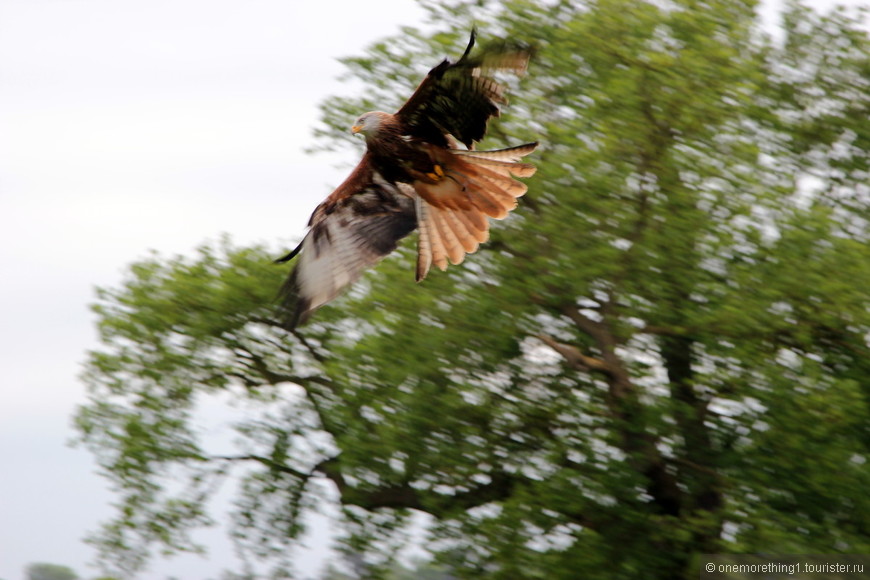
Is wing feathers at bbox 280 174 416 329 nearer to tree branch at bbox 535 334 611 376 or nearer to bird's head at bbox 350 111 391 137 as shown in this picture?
bird's head at bbox 350 111 391 137

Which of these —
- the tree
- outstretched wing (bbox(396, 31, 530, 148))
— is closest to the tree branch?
the tree

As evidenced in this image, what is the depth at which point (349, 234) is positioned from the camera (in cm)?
1012

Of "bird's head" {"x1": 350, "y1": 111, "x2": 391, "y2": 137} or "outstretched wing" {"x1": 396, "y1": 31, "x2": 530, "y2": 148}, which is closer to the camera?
"outstretched wing" {"x1": 396, "y1": 31, "x2": 530, "y2": 148}

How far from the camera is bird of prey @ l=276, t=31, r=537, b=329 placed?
28.5ft

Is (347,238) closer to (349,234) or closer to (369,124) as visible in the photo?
(349,234)

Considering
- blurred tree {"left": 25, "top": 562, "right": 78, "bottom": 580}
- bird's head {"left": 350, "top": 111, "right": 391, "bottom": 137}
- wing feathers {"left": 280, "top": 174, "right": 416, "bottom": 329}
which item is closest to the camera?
bird's head {"left": 350, "top": 111, "right": 391, "bottom": 137}

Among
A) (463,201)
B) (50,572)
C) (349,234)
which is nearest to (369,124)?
(463,201)

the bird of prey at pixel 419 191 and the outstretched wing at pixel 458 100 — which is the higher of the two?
the outstretched wing at pixel 458 100

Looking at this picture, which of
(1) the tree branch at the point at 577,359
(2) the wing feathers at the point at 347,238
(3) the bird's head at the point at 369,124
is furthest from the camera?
(1) the tree branch at the point at 577,359

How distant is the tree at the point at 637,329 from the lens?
10.4 m

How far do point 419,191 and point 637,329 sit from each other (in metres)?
2.96

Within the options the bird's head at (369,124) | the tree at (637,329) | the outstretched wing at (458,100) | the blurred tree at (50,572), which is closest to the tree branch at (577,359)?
the tree at (637,329)

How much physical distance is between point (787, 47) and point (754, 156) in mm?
2407

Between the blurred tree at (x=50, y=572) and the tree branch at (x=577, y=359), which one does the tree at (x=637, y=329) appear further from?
the blurred tree at (x=50, y=572)
